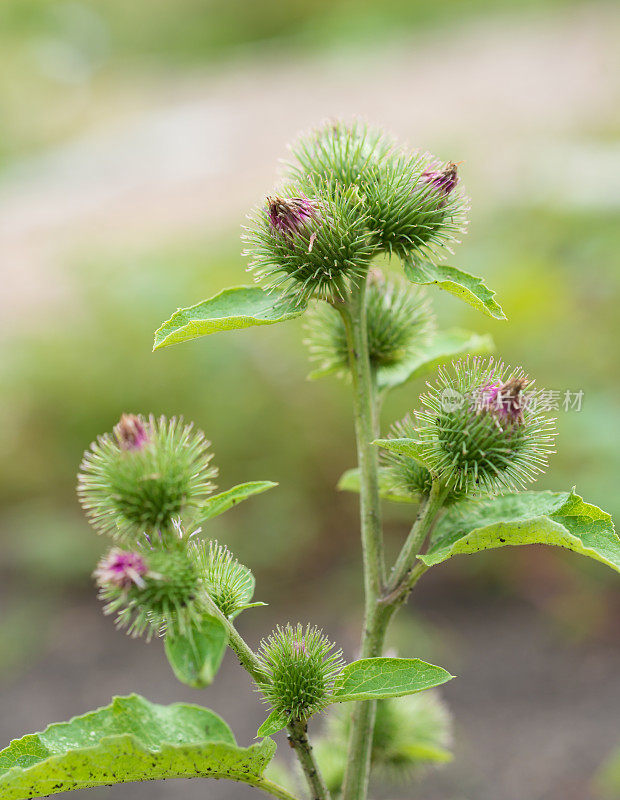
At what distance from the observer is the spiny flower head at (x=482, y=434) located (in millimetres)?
1092

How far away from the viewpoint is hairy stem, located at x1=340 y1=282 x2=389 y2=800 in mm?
1214

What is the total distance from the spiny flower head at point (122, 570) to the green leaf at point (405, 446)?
327mm

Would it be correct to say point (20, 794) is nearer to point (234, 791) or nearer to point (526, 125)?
point (234, 791)

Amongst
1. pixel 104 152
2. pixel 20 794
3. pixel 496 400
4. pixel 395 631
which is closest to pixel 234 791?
pixel 395 631

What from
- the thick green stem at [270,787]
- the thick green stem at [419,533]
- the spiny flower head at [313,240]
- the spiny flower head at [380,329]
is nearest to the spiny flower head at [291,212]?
the spiny flower head at [313,240]

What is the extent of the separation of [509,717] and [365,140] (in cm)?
282

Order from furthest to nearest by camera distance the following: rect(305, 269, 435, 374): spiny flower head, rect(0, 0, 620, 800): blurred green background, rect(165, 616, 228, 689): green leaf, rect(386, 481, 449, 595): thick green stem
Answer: rect(0, 0, 620, 800): blurred green background < rect(305, 269, 435, 374): spiny flower head < rect(386, 481, 449, 595): thick green stem < rect(165, 616, 228, 689): green leaf

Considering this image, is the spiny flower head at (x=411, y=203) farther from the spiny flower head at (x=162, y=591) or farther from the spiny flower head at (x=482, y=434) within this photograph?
the spiny flower head at (x=162, y=591)

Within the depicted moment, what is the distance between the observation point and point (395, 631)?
3.89 meters

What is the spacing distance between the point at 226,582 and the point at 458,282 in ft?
1.74

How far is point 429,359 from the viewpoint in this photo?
4.73 feet

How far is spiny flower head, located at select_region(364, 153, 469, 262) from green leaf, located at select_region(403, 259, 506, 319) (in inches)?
1.2

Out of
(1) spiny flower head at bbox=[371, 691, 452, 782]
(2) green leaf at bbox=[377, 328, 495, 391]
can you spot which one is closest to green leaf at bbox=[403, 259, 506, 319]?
(2) green leaf at bbox=[377, 328, 495, 391]

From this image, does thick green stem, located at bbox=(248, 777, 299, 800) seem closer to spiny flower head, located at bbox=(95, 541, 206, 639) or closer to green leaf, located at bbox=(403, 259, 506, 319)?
spiny flower head, located at bbox=(95, 541, 206, 639)
